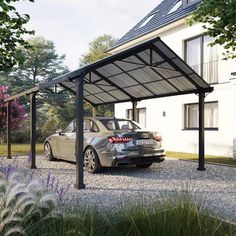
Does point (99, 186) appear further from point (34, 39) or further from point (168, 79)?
point (34, 39)

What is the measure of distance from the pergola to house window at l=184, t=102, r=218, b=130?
17.1 ft

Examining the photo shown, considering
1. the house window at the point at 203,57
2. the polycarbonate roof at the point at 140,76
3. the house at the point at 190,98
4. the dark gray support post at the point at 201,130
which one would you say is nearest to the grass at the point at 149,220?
the polycarbonate roof at the point at 140,76

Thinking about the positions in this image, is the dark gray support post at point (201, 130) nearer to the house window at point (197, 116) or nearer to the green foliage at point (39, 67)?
the house window at point (197, 116)

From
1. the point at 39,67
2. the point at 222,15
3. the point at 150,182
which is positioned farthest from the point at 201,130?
the point at 39,67

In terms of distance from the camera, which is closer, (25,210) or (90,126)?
(25,210)

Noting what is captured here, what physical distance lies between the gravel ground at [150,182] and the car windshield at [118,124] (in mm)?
1327

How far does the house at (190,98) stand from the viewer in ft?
55.3

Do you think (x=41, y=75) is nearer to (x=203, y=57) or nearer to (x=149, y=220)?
(x=203, y=57)

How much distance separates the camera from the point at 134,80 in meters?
12.8

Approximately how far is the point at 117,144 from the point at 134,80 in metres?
3.34

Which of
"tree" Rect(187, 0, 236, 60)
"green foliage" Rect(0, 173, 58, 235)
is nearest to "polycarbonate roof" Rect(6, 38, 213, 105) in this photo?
"tree" Rect(187, 0, 236, 60)

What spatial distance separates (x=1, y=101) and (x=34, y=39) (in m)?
37.1

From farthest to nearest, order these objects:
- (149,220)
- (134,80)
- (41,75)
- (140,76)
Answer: (41,75)
(134,80)
(140,76)
(149,220)

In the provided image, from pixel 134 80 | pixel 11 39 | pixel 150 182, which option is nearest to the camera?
pixel 11 39
